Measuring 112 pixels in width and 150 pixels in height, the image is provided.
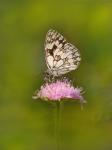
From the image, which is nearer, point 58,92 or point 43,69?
point 58,92

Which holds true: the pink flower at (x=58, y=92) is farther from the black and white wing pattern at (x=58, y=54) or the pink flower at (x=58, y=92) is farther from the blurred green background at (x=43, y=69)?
the blurred green background at (x=43, y=69)

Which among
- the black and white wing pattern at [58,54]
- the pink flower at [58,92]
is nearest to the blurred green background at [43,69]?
the black and white wing pattern at [58,54]

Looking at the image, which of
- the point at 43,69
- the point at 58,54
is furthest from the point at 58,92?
the point at 43,69

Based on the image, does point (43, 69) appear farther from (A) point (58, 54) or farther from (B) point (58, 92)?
(B) point (58, 92)

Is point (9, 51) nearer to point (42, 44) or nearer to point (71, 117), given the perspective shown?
point (42, 44)

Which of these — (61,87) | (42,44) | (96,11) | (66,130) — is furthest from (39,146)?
(96,11)

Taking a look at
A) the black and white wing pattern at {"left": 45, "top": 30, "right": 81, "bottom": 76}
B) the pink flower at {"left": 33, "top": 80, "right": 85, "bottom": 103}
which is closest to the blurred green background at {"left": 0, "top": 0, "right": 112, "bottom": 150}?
Answer: the black and white wing pattern at {"left": 45, "top": 30, "right": 81, "bottom": 76}
